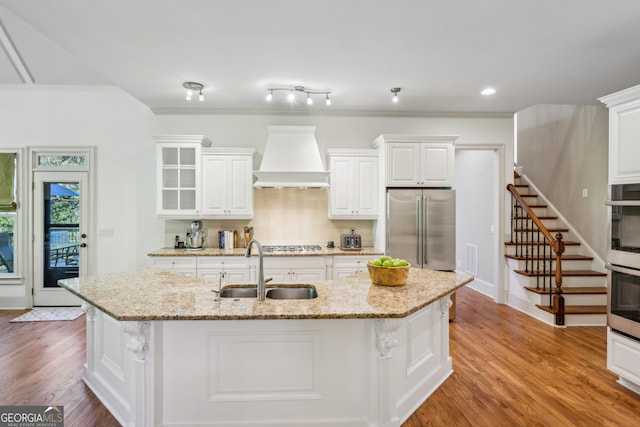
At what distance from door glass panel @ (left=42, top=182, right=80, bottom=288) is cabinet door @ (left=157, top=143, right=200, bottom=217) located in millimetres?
1492

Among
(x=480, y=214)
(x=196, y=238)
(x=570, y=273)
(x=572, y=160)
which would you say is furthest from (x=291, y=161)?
(x=572, y=160)

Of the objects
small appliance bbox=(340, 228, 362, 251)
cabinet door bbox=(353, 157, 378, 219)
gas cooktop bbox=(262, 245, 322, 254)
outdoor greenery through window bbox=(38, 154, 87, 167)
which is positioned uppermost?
outdoor greenery through window bbox=(38, 154, 87, 167)

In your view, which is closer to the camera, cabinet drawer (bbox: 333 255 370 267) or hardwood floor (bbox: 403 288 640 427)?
hardwood floor (bbox: 403 288 640 427)

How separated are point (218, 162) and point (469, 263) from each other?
4794mm

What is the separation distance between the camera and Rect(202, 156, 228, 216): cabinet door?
15.4 feet

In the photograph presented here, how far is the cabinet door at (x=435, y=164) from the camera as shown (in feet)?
15.1

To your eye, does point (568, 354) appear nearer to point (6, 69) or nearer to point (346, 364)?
point (346, 364)

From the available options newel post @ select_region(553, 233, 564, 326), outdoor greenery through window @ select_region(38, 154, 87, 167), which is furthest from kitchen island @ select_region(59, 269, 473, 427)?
outdoor greenery through window @ select_region(38, 154, 87, 167)

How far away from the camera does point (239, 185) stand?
15.5 feet

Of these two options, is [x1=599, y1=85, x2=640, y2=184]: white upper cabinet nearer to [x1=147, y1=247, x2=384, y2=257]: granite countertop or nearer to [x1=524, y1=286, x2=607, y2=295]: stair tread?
[x1=524, y1=286, x2=607, y2=295]: stair tread

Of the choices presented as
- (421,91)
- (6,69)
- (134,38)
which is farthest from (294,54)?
(6,69)

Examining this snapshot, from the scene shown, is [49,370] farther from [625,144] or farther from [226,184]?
[625,144]

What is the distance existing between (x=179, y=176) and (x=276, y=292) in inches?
113

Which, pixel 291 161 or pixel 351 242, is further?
pixel 351 242
